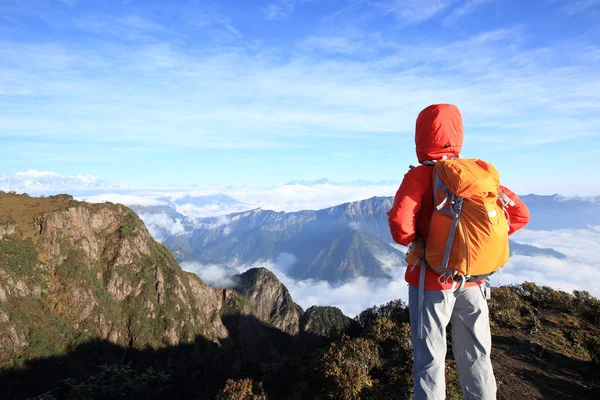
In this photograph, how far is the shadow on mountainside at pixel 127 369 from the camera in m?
40.3

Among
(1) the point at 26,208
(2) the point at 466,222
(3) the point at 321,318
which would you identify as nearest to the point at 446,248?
(2) the point at 466,222

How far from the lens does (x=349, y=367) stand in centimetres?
920

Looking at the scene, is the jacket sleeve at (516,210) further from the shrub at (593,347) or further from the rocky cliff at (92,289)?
the rocky cliff at (92,289)

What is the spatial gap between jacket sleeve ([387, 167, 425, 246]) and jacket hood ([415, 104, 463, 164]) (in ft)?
1.56

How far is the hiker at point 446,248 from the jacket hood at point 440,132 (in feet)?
0.05

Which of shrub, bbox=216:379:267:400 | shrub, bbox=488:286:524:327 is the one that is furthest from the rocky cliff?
shrub, bbox=488:286:524:327

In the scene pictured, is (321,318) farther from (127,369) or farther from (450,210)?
(450,210)

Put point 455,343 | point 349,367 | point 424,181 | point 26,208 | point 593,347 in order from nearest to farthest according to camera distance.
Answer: point 424,181
point 455,343
point 349,367
point 593,347
point 26,208

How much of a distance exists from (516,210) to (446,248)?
1.87 metres

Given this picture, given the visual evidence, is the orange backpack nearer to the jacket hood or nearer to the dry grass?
the jacket hood

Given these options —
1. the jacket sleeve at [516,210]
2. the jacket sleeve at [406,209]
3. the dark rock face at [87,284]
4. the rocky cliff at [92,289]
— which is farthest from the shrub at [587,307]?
the dark rock face at [87,284]

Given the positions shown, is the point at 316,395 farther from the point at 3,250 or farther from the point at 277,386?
the point at 3,250

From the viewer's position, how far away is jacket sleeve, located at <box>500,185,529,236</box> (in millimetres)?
5375

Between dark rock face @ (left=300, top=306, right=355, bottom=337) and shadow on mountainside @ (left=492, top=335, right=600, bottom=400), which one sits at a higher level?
shadow on mountainside @ (left=492, top=335, right=600, bottom=400)
